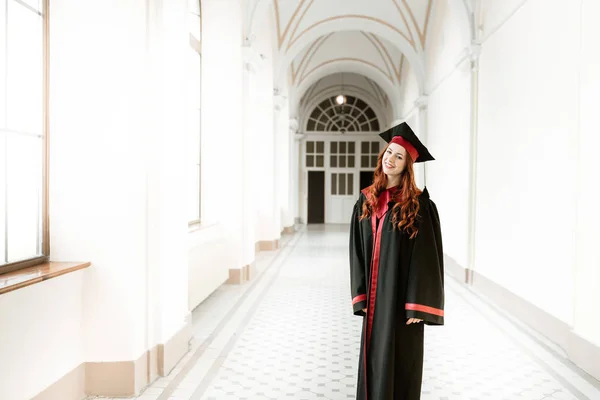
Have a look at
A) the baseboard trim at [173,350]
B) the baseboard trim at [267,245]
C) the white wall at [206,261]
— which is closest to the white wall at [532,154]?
the baseboard trim at [173,350]

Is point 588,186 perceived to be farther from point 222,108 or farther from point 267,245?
point 267,245

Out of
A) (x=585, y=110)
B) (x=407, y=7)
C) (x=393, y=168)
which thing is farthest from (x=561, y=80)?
(x=407, y=7)

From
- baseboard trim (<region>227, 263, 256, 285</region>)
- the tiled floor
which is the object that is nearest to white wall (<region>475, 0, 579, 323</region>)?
the tiled floor

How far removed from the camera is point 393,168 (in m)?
2.71

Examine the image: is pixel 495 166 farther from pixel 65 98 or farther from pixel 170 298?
pixel 65 98

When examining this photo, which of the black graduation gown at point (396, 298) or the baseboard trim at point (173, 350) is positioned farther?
the baseboard trim at point (173, 350)

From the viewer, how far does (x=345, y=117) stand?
2138 cm

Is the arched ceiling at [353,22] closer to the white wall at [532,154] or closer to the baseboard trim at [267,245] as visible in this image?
the baseboard trim at [267,245]

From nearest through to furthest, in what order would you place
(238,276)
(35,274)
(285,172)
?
(35,274) → (238,276) → (285,172)

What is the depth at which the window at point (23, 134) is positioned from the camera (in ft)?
9.89

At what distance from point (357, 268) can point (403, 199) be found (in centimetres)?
46

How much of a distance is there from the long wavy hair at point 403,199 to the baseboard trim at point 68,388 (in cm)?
213

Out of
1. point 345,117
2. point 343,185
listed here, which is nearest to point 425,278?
point 343,185

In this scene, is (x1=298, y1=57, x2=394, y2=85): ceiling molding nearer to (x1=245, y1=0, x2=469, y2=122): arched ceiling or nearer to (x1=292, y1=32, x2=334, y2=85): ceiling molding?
(x1=292, y1=32, x2=334, y2=85): ceiling molding
